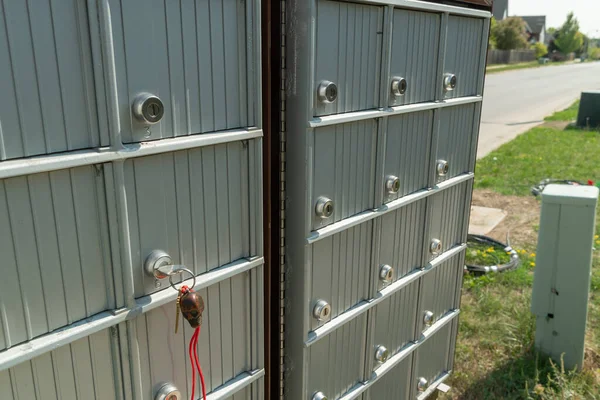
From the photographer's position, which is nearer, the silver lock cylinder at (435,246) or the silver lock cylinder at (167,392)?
the silver lock cylinder at (167,392)

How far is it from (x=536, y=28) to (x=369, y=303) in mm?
73835

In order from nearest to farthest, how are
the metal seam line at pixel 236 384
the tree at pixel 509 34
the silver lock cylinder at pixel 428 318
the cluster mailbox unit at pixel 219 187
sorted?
the cluster mailbox unit at pixel 219 187 < the metal seam line at pixel 236 384 < the silver lock cylinder at pixel 428 318 < the tree at pixel 509 34

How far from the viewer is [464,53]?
3248 mm

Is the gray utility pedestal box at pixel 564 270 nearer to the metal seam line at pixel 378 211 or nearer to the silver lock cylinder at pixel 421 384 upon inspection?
the metal seam line at pixel 378 211

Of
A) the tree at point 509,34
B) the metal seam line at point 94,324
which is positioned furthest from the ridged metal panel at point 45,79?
the tree at point 509,34

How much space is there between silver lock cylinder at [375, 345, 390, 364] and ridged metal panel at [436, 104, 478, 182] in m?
1.01

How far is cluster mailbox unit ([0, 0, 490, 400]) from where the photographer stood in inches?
60.8

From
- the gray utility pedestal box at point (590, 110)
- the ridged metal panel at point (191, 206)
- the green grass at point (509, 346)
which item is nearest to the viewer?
the ridged metal panel at point (191, 206)

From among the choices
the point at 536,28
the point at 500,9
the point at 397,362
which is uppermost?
the point at 500,9

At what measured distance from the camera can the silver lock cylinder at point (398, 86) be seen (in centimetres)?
268

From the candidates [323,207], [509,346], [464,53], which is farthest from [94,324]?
[509,346]

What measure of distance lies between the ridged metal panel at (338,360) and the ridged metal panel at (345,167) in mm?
590

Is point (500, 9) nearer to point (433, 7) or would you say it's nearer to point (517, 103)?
point (517, 103)

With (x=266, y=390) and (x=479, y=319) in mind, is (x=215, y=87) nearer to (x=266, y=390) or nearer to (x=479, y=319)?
(x=266, y=390)
